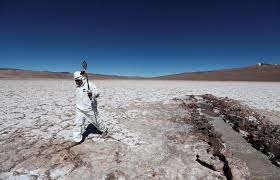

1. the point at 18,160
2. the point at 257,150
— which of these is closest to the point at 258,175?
the point at 257,150

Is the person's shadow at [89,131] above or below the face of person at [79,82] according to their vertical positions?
Answer: below

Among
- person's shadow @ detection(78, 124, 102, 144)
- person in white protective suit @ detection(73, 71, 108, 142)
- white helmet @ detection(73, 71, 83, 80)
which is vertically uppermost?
white helmet @ detection(73, 71, 83, 80)

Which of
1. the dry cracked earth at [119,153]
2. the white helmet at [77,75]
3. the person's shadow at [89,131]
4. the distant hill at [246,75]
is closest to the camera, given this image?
the dry cracked earth at [119,153]

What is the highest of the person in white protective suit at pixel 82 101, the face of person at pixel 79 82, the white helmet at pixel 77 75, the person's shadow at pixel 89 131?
the white helmet at pixel 77 75

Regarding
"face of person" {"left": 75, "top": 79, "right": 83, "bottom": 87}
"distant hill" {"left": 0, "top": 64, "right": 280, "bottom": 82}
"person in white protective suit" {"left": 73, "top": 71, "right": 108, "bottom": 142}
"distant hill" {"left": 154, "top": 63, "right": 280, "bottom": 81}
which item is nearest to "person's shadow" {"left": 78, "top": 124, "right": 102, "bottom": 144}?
"person in white protective suit" {"left": 73, "top": 71, "right": 108, "bottom": 142}

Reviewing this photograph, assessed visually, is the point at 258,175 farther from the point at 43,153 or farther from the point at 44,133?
the point at 44,133

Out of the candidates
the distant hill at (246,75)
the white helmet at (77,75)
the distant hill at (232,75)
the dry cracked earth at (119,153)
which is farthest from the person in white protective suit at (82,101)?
the distant hill at (246,75)

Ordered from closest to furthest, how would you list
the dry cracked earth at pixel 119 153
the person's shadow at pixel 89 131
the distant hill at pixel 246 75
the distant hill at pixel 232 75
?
the dry cracked earth at pixel 119 153 < the person's shadow at pixel 89 131 < the distant hill at pixel 246 75 < the distant hill at pixel 232 75

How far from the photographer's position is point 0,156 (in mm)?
3916

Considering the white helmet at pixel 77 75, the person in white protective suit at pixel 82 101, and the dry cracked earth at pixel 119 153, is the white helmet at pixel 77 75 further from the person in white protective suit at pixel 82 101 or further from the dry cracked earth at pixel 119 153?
the dry cracked earth at pixel 119 153

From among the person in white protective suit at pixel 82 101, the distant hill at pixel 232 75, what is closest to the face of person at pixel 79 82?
the person in white protective suit at pixel 82 101

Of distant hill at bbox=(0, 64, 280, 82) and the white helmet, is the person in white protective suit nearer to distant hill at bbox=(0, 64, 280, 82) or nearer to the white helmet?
the white helmet

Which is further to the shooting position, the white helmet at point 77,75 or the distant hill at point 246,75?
the distant hill at point 246,75

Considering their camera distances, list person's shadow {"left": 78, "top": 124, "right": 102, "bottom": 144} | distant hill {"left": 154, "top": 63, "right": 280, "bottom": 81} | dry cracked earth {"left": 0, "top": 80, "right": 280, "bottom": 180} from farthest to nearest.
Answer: distant hill {"left": 154, "top": 63, "right": 280, "bottom": 81}, person's shadow {"left": 78, "top": 124, "right": 102, "bottom": 144}, dry cracked earth {"left": 0, "top": 80, "right": 280, "bottom": 180}
